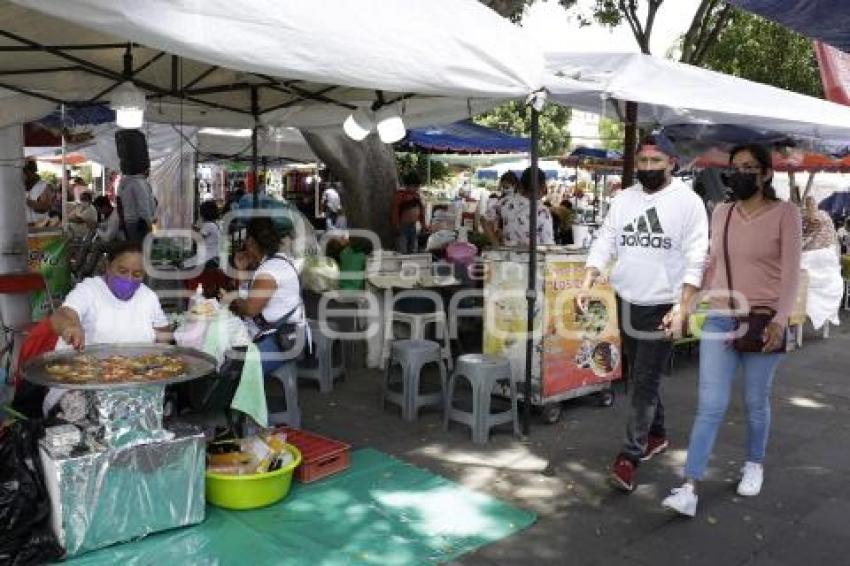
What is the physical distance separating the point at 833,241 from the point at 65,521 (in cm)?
943

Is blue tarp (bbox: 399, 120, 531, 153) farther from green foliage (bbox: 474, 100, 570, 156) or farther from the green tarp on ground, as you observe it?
green foliage (bbox: 474, 100, 570, 156)

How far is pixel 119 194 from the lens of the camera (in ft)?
29.4

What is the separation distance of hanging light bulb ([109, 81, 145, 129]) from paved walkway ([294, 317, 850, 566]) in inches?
97.7

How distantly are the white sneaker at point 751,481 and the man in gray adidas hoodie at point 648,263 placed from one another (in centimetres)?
60

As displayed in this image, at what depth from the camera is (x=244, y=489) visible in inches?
154

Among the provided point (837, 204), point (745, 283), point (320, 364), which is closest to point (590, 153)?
point (837, 204)

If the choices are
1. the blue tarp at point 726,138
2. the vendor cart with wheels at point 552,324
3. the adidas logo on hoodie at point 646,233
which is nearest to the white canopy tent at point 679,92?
the blue tarp at point 726,138

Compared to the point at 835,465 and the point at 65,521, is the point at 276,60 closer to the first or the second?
the point at 65,521

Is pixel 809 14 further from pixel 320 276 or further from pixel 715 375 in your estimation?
pixel 320 276

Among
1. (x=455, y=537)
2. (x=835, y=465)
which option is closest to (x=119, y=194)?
(x=455, y=537)

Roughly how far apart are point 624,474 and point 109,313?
115 inches

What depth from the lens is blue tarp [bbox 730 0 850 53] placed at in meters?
2.55

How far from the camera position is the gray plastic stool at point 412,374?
18.1 ft

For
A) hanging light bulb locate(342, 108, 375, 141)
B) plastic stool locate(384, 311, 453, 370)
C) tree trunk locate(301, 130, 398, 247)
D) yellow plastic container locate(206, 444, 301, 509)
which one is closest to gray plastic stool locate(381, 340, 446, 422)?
Answer: plastic stool locate(384, 311, 453, 370)
